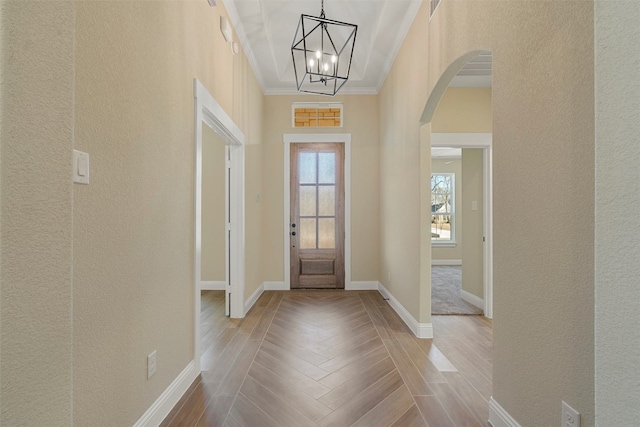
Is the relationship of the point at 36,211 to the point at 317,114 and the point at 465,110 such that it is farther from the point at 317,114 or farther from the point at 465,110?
the point at 317,114

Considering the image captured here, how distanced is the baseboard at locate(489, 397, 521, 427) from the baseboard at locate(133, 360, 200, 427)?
1.86 meters

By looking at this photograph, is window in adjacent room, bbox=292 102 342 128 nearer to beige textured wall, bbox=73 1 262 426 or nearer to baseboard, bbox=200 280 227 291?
baseboard, bbox=200 280 227 291

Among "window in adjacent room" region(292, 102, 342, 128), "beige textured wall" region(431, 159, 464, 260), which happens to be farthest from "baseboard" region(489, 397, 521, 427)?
"beige textured wall" region(431, 159, 464, 260)

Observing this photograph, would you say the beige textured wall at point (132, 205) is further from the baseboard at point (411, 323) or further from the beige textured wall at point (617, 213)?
the baseboard at point (411, 323)

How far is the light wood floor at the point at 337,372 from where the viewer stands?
1.96 meters

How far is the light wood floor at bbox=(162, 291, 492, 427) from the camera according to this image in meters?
1.96

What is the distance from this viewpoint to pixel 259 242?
16.3ft

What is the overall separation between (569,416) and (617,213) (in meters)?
0.92

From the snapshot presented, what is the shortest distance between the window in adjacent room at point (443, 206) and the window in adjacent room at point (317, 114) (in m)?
4.35

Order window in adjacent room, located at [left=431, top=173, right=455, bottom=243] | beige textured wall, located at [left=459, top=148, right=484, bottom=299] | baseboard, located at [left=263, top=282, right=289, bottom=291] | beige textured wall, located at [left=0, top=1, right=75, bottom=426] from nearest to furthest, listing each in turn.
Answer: beige textured wall, located at [left=0, top=1, right=75, bottom=426] < beige textured wall, located at [left=459, top=148, right=484, bottom=299] < baseboard, located at [left=263, top=282, right=289, bottom=291] < window in adjacent room, located at [left=431, top=173, right=455, bottom=243]

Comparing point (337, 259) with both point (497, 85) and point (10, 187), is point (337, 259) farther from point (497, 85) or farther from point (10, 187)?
point (10, 187)

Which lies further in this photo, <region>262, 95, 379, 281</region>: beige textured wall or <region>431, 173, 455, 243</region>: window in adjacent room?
<region>431, 173, 455, 243</region>: window in adjacent room

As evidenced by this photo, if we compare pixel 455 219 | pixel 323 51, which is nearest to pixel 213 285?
pixel 323 51

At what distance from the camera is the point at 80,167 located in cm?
124
